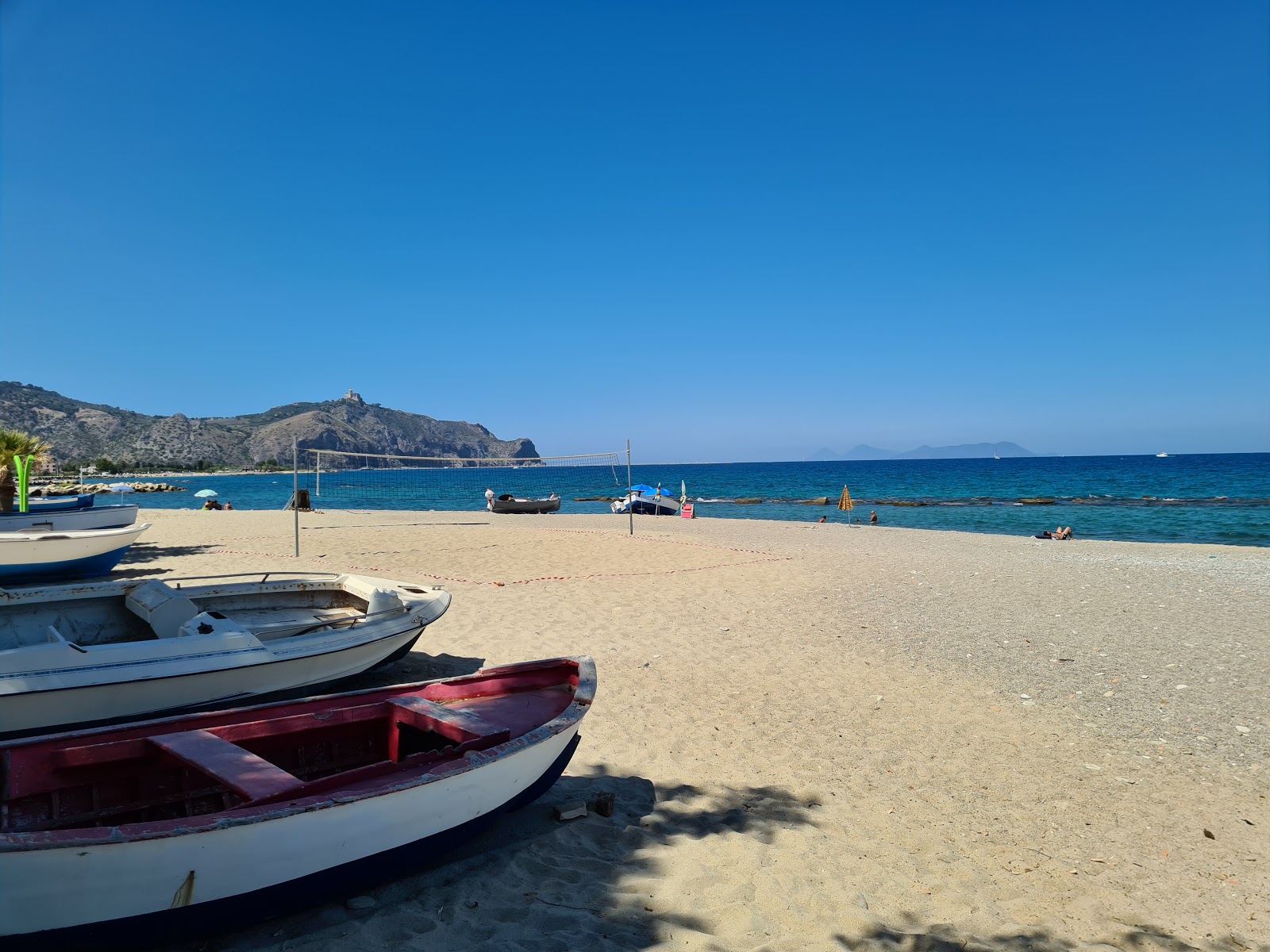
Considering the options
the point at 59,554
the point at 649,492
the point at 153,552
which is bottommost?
the point at 153,552

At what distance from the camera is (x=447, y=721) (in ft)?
12.5

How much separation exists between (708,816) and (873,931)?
1.20 m

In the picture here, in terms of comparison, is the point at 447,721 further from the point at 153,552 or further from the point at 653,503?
the point at 653,503

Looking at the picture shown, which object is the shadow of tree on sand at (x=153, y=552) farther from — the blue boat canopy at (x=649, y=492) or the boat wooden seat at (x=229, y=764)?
the blue boat canopy at (x=649, y=492)

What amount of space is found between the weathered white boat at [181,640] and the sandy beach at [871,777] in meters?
1.01

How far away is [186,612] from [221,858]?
12.0ft

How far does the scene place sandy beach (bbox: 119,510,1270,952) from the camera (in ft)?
10.6

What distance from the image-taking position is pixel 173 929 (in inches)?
103

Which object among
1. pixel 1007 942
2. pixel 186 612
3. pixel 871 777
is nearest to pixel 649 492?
pixel 186 612

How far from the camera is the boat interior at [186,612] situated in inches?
215

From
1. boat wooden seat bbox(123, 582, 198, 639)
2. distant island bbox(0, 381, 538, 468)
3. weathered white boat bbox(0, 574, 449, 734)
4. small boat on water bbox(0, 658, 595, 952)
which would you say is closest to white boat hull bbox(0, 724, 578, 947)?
small boat on water bbox(0, 658, 595, 952)

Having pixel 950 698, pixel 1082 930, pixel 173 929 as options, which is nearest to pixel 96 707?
pixel 173 929

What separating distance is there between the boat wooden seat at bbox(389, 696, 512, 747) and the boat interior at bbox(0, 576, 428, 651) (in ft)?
5.95

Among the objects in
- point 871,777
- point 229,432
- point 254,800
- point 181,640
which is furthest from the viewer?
point 229,432
